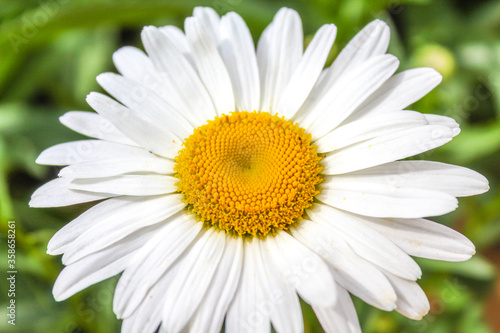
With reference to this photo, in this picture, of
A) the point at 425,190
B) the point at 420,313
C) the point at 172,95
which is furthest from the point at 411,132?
the point at 172,95

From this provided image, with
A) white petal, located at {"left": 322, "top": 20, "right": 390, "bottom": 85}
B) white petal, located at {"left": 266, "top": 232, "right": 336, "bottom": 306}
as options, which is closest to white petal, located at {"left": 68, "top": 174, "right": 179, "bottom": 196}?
white petal, located at {"left": 266, "top": 232, "right": 336, "bottom": 306}

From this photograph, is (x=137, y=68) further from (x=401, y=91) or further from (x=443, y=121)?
(x=443, y=121)

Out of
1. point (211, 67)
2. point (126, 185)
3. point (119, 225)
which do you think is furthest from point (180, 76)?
point (119, 225)

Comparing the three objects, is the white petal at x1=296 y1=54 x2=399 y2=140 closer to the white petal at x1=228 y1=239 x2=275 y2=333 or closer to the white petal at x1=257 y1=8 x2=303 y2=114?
the white petal at x1=257 y1=8 x2=303 y2=114

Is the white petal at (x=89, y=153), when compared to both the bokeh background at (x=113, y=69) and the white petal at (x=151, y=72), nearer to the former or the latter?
the white petal at (x=151, y=72)

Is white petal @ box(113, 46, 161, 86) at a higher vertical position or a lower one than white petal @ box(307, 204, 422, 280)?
higher

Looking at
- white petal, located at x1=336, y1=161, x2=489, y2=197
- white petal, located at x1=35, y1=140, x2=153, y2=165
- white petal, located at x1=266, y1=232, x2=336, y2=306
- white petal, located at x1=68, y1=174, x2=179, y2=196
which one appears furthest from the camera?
white petal, located at x1=35, y1=140, x2=153, y2=165

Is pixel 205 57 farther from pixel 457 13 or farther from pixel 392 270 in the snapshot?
pixel 457 13
